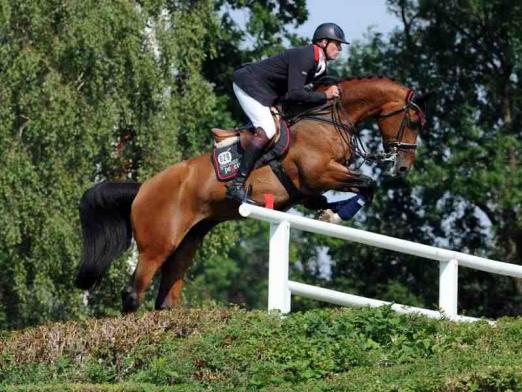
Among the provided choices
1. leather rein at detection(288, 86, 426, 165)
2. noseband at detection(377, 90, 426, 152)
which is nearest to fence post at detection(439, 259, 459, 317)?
leather rein at detection(288, 86, 426, 165)

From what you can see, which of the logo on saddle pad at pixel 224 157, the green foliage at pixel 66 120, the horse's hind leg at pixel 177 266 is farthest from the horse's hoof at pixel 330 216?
the green foliage at pixel 66 120

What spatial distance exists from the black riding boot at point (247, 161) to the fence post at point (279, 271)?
1.90 m

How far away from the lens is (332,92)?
13820mm

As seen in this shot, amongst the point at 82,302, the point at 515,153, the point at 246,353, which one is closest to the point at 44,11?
the point at 82,302

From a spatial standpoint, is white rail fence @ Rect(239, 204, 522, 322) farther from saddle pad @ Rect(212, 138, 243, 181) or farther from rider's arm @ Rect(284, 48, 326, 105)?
saddle pad @ Rect(212, 138, 243, 181)

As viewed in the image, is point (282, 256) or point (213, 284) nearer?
point (282, 256)

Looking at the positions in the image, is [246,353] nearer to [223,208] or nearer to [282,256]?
[282,256]

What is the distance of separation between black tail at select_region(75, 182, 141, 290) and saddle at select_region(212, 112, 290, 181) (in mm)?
1226

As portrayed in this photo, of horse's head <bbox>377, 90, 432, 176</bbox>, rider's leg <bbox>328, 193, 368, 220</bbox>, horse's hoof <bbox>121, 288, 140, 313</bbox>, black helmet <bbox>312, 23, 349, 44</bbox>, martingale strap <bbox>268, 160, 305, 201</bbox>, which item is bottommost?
horse's hoof <bbox>121, 288, 140, 313</bbox>

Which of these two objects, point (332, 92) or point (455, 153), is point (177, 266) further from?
point (455, 153)

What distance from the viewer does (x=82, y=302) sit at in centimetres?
2511

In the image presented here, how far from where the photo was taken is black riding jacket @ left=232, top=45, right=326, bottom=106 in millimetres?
13375

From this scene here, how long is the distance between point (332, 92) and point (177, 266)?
7.82 feet

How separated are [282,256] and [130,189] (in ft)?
11.7
